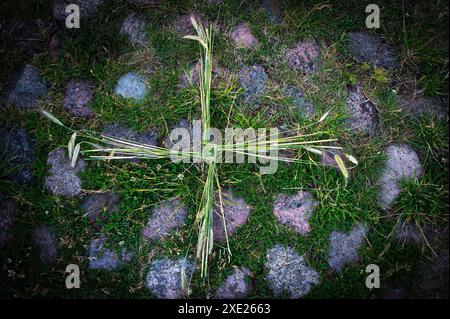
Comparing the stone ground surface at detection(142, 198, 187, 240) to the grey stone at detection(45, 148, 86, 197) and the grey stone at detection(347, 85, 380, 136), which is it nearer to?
the grey stone at detection(45, 148, 86, 197)

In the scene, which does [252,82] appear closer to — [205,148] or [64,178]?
[205,148]

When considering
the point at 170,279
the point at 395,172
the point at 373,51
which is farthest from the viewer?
the point at 373,51

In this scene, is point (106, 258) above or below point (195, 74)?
below

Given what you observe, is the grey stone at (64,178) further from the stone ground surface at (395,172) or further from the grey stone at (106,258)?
the stone ground surface at (395,172)

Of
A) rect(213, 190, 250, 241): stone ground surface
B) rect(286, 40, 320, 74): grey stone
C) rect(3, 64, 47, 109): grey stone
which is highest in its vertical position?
Answer: rect(286, 40, 320, 74): grey stone

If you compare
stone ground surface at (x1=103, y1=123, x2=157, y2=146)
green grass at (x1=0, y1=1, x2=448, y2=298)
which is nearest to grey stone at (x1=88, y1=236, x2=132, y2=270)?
green grass at (x1=0, y1=1, x2=448, y2=298)

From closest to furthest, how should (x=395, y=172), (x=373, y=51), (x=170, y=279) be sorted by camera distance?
(x=170, y=279)
(x=395, y=172)
(x=373, y=51)

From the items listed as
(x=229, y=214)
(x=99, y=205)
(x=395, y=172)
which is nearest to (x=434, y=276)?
(x=395, y=172)
